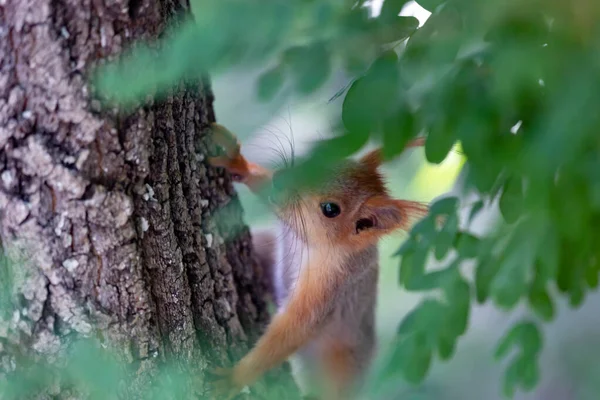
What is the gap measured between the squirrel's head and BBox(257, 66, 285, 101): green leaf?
3.63 ft

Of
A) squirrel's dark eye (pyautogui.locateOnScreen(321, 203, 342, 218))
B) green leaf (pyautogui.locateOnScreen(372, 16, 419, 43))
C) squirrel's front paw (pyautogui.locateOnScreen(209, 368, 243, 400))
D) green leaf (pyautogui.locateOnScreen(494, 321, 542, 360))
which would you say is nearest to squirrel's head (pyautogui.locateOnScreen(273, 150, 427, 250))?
squirrel's dark eye (pyautogui.locateOnScreen(321, 203, 342, 218))

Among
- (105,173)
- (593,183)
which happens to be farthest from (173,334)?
(593,183)

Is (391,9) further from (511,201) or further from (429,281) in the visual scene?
(429,281)

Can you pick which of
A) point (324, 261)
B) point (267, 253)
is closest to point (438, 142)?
point (324, 261)

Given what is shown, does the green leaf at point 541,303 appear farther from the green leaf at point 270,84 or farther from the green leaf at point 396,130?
the green leaf at point 270,84

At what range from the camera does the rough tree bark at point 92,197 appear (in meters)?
1.34

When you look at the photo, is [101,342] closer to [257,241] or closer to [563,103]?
[563,103]

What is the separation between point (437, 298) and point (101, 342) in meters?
0.75

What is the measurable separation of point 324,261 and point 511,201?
1214 mm

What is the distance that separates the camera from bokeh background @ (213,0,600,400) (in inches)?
64.1

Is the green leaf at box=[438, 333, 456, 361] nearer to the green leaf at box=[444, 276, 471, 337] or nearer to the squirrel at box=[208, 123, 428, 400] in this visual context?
the green leaf at box=[444, 276, 471, 337]

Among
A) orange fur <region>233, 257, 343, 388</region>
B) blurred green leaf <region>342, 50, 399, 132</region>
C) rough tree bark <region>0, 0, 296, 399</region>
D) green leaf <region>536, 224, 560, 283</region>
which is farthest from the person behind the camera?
orange fur <region>233, 257, 343, 388</region>

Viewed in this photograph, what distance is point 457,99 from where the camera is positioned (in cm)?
109

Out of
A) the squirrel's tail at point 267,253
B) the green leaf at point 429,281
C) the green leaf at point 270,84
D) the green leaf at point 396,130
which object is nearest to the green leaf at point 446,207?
the green leaf at point 429,281
